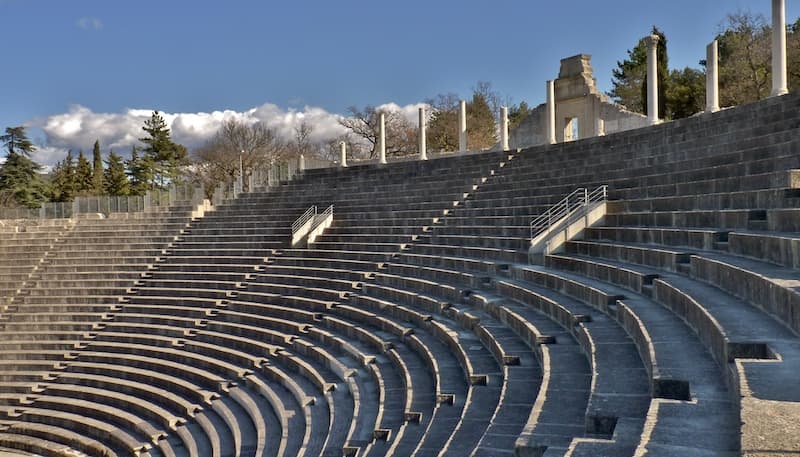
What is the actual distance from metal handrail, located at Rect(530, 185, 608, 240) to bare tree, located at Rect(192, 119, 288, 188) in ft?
150

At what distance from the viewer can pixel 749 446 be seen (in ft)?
9.76

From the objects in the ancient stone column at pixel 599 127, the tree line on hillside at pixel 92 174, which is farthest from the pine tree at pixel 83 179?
the ancient stone column at pixel 599 127

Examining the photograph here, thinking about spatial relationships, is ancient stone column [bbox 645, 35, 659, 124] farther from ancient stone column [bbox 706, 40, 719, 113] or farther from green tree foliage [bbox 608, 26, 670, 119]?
green tree foliage [bbox 608, 26, 670, 119]

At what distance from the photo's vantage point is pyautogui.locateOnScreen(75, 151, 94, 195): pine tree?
5954cm

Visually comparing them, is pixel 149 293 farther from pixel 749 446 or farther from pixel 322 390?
pixel 749 446

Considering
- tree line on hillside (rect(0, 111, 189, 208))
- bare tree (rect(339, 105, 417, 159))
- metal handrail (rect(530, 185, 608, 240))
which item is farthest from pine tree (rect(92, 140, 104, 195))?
metal handrail (rect(530, 185, 608, 240))

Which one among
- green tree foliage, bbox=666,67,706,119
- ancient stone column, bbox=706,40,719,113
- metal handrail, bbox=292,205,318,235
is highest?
green tree foliage, bbox=666,67,706,119

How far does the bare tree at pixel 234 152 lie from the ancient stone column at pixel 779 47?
1899 inches

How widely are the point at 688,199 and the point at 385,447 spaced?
22.5 ft

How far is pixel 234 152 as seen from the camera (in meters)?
59.1

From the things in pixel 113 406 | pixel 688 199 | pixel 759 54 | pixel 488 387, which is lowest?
pixel 113 406

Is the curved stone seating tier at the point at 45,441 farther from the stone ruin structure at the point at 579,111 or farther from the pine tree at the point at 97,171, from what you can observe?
the pine tree at the point at 97,171

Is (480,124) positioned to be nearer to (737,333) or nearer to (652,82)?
(652,82)

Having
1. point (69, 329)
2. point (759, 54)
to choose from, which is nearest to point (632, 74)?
point (759, 54)
